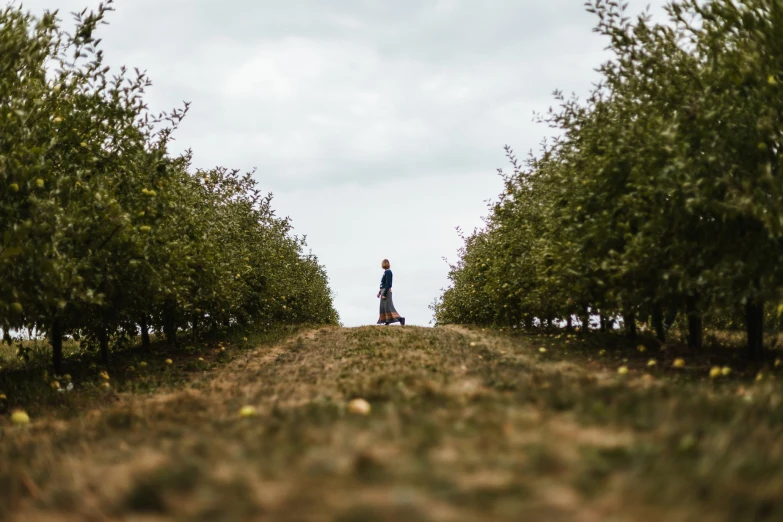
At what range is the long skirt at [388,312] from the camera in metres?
33.0

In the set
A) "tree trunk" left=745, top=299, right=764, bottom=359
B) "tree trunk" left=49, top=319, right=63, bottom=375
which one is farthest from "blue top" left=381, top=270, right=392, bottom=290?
"tree trunk" left=745, top=299, right=764, bottom=359

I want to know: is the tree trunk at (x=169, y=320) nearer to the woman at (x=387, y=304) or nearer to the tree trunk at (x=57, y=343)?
the tree trunk at (x=57, y=343)

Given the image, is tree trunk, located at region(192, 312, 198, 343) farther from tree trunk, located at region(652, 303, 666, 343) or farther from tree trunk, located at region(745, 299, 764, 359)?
tree trunk, located at region(745, 299, 764, 359)

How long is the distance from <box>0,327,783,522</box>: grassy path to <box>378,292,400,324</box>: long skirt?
81.5ft

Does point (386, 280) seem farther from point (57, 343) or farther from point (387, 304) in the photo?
point (57, 343)

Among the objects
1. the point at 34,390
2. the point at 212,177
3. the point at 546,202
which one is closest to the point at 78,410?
the point at 34,390

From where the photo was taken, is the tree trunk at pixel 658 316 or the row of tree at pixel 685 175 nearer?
the row of tree at pixel 685 175

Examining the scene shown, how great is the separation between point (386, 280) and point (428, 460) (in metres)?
28.5

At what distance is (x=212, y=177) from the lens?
2914 centimetres

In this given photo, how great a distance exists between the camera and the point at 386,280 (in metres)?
32.5

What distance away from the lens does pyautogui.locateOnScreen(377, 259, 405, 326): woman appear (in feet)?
107

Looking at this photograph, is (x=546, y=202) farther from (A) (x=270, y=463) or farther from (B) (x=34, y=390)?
(A) (x=270, y=463)

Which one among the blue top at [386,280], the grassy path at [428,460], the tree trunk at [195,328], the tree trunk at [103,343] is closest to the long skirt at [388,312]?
the blue top at [386,280]

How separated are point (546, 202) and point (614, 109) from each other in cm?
558
